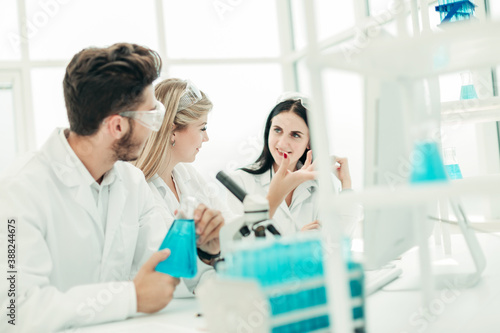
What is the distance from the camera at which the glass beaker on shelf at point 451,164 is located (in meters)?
2.29

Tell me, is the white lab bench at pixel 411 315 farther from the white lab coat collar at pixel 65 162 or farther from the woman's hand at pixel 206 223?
the white lab coat collar at pixel 65 162

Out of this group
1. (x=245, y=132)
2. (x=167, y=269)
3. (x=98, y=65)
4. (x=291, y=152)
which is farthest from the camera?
(x=245, y=132)

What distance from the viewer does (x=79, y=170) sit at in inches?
67.0

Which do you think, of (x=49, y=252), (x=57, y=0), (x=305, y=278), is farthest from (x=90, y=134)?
(x=57, y=0)

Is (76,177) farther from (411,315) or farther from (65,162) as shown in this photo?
(411,315)

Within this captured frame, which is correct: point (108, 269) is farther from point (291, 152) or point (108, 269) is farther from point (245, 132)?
point (245, 132)

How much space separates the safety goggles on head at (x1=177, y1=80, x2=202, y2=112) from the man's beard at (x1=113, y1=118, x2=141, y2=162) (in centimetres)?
66

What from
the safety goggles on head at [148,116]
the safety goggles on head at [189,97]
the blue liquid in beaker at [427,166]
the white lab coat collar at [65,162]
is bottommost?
the blue liquid in beaker at [427,166]

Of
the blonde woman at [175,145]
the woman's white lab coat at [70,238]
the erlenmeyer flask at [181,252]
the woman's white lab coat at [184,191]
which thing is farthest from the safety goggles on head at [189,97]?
the erlenmeyer flask at [181,252]

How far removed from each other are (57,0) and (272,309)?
4967 mm

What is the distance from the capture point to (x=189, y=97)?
2420 mm

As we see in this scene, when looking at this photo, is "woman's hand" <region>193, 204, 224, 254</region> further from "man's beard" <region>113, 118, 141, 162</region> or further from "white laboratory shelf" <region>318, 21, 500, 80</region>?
"white laboratory shelf" <region>318, 21, 500, 80</region>

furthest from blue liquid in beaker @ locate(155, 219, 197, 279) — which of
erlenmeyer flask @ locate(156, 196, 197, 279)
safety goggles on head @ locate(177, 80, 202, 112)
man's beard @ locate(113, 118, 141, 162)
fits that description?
safety goggles on head @ locate(177, 80, 202, 112)

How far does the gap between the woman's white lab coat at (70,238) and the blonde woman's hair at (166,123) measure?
1.14ft
